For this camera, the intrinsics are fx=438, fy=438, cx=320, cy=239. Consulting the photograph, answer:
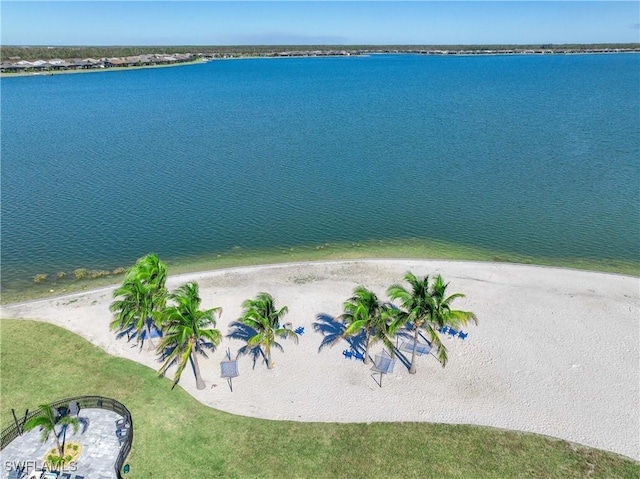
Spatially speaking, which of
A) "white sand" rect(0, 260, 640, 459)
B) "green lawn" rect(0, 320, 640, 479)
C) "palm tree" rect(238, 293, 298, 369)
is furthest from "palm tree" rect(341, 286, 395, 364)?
"palm tree" rect(238, 293, 298, 369)

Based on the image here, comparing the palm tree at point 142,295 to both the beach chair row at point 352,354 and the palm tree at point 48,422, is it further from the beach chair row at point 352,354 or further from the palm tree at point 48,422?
the beach chair row at point 352,354

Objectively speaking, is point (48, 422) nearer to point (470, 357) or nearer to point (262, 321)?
point (262, 321)

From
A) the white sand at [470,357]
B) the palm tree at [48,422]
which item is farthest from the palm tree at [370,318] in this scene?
the palm tree at [48,422]

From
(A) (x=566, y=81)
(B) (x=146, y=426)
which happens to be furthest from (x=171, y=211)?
(A) (x=566, y=81)

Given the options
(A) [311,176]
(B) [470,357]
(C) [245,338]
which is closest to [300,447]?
(C) [245,338]

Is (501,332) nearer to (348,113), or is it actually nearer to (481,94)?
(348,113)

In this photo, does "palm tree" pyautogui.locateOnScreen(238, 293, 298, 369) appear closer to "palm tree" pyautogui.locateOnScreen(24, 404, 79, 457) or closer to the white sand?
the white sand
